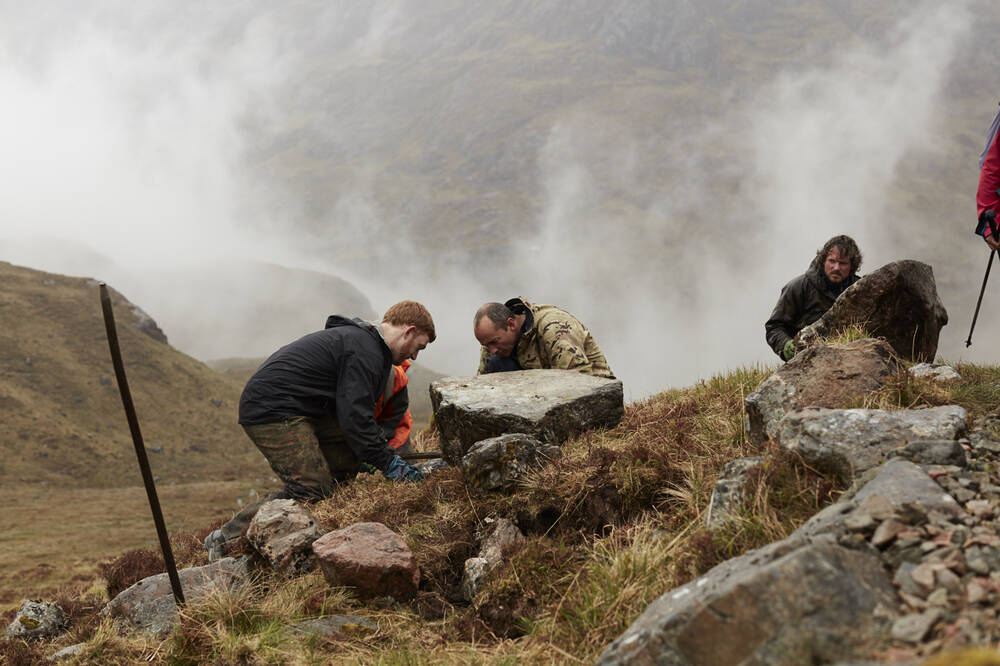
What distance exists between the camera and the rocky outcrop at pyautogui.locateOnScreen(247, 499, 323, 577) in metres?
6.25

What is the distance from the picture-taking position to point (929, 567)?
311cm

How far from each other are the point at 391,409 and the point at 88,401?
120916mm

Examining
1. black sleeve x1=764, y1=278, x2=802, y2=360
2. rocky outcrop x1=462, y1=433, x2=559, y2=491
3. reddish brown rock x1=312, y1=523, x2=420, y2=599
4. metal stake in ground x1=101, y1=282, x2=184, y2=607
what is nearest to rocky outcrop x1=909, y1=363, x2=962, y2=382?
black sleeve x1=764, y1=278, x2=802, y2=360

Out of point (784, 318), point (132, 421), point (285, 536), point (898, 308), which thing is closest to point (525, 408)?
point (285, 536)

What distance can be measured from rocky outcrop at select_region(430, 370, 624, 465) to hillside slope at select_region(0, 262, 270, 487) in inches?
3881

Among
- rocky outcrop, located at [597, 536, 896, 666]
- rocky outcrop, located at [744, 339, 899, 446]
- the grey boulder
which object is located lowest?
rocky outcrop, located at [597, 536, 896, 666]

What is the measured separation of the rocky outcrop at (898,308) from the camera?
8047 mm

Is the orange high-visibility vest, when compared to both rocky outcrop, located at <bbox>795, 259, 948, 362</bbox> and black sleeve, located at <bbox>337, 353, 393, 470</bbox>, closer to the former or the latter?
black sleeve, located at <bbox>337, 353, 393, 470</bbox>

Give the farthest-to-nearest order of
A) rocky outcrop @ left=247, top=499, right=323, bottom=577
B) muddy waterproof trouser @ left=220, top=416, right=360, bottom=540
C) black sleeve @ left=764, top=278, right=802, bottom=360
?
black sleeve @ left=764, top=278, right=802, bottom=360
muddy waterproof trouser @ left=220, top=416, right=360, bottom=540
rocky outcrop @ left=247, top=499, right=323, bottom=577

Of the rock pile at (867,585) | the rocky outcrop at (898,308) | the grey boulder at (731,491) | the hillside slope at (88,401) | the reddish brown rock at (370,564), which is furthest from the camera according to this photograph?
the hillside slope at (88,401)

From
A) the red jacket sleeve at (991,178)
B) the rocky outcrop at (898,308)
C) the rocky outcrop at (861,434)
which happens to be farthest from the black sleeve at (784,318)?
the rocky outcrop at (861,434)

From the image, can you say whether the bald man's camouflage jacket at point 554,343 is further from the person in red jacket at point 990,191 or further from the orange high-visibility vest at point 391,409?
the person in red jacket at point 990,191

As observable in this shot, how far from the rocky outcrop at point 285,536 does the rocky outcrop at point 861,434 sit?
4.21 meters

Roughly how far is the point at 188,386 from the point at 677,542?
136363 millimetres
